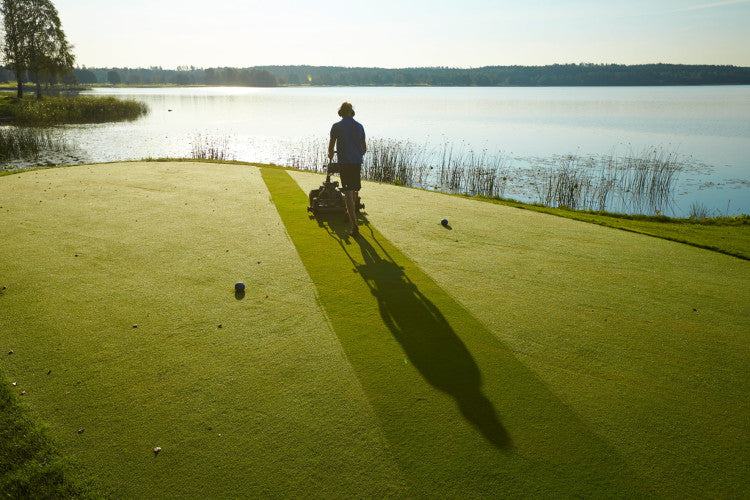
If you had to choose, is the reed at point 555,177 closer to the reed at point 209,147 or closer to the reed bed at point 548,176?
the reed bed at point 548,176

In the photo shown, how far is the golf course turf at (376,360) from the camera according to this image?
287 cm

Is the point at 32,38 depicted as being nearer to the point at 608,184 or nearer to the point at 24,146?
the point at 24,146

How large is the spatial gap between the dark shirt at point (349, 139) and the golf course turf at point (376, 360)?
1338 millimetres

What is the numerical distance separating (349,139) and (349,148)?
0.14 m

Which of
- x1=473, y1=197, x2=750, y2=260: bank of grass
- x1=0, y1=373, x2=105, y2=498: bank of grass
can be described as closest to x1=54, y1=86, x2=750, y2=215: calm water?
x1=473, y1=197, x2=750, y2=260: bank of grass

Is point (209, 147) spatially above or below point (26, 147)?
above

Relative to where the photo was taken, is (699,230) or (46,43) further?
(46,43)

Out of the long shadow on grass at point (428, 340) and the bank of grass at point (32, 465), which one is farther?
the long shadow on grass at point (428, 340)

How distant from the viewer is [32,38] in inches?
1692

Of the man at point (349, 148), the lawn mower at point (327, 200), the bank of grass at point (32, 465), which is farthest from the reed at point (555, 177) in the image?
the bank of grass at point (32, 465)

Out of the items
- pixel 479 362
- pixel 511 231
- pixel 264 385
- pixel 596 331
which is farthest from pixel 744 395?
pixel 511 231

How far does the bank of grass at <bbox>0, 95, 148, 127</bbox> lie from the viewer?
34.1 meters

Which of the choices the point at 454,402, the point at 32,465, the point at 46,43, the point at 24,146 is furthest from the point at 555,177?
the point at 46,43

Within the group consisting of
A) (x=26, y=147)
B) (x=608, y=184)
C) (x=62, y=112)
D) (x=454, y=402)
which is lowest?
(x=454, y=402)
